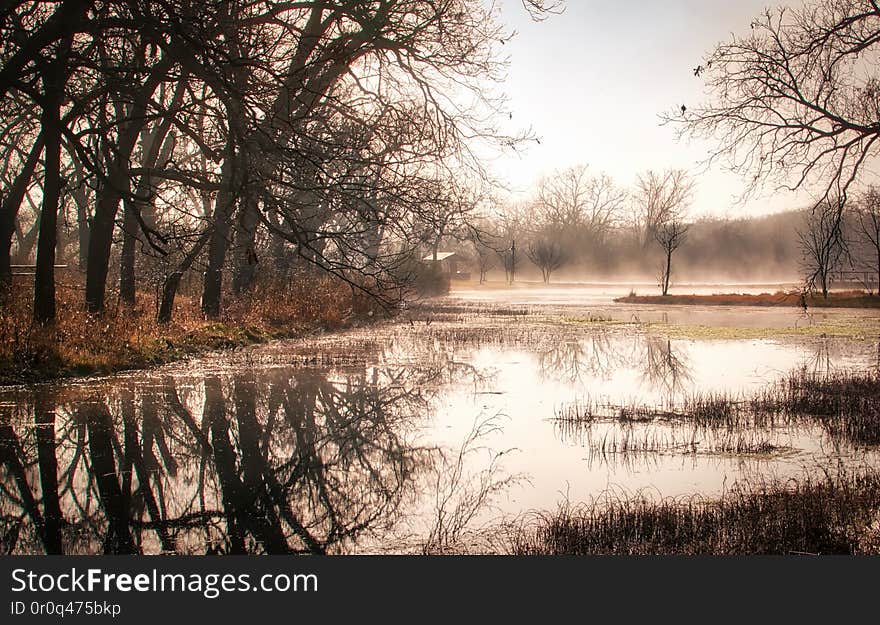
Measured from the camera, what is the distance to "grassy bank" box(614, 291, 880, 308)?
42.8m

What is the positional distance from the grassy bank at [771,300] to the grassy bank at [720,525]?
112 ft

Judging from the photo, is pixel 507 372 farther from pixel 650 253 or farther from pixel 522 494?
pixel 650 253

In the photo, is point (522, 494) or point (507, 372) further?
point (507, 372)

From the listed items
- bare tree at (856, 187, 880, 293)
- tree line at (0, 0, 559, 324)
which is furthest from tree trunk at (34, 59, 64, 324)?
bare tree at (856, 187, 880, 293)

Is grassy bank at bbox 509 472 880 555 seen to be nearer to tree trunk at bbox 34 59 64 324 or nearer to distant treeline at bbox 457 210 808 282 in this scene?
tree trunk at bbox 34 59 64 324

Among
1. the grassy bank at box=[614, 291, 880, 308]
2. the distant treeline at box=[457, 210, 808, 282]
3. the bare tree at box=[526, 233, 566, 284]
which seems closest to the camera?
the grassy bank at box=[614, 291, 880, 308]

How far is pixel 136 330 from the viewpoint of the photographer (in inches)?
710

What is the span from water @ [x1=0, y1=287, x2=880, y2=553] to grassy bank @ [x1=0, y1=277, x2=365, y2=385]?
82 cm

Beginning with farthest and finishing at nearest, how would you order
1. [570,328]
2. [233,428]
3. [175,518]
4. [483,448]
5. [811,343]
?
1. [570,328]
2. [811,343]
3. [233,428]
4. [483,448]
5. [175,518]

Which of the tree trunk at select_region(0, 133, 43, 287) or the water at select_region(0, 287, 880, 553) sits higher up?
the tree trunk at select_region(0, 133, 43, 287)

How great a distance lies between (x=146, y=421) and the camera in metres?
10.7

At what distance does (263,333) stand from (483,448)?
14126 millimetres

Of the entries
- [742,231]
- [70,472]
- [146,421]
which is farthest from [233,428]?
[742,231]

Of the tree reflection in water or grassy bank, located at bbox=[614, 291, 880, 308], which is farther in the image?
grassy bank, located at bbox=[614, 291, 880, 308]
